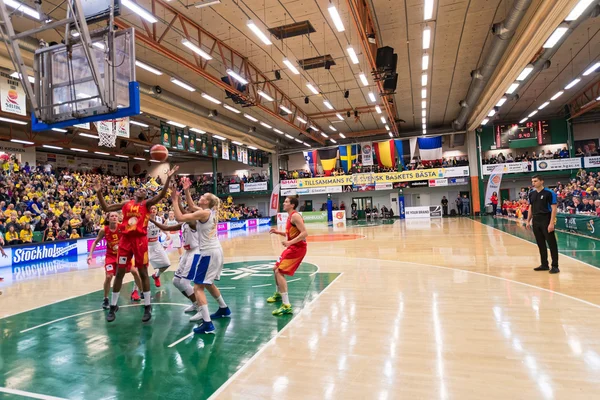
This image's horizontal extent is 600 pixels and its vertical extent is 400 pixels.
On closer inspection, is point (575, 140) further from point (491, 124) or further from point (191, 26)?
point (191, 26)

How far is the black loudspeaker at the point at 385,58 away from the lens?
13.2 metres

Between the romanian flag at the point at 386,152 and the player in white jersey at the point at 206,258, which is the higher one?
the romanian flag at the point at 386,152

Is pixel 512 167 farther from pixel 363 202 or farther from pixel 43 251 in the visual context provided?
pixel 43 251

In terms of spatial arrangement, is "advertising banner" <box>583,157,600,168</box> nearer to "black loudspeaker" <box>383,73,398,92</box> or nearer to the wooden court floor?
"black loudspeaker" <box>383,73,398,92</box>

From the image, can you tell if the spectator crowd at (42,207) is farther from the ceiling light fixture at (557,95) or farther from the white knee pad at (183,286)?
the ceiling light fixture at (557,95)

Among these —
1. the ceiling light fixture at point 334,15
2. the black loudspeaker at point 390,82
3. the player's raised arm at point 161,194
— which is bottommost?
the player's raised arm at point 161,194

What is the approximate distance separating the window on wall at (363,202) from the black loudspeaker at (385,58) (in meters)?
21.4

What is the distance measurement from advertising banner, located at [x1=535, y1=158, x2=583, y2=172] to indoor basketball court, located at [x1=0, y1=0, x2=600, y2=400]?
15cm

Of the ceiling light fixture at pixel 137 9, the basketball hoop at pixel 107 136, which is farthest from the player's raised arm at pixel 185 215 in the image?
the basketball hoop at pixel 107 136

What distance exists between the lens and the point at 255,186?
1329 inches

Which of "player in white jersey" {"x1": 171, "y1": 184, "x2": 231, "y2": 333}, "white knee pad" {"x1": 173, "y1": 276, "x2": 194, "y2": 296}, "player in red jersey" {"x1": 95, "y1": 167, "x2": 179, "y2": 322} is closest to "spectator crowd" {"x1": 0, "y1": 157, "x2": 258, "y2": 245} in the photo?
"player in red jersey" {"x1": 95, "y1": 167, "x2": 179, "y2": 322}

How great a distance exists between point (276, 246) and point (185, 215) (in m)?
9.88

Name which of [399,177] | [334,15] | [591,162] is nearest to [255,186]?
[399,177]

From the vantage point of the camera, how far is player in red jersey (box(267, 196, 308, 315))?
524 cm
